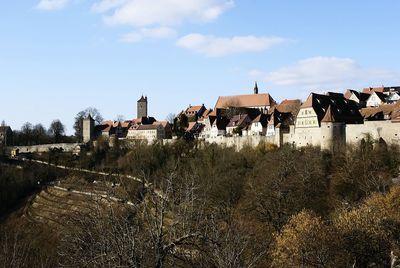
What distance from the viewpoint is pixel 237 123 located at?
68.4 metres

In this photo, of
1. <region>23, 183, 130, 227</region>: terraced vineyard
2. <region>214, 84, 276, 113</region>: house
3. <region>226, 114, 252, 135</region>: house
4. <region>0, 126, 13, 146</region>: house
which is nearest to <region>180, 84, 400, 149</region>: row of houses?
<region>226, 114, 252, 135</region>: house

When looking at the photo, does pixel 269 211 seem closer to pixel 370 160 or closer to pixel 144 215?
pixel 370 160

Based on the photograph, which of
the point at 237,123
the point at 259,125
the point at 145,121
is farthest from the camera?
the point at 145,121

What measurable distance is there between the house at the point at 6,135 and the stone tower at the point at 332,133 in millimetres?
66348

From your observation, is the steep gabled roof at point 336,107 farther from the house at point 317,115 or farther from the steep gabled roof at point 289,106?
the steep gabled roof at point 289,106

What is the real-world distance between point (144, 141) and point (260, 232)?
40536 millimetres

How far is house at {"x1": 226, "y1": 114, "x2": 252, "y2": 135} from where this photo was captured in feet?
218

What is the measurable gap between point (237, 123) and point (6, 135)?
50.9 meters

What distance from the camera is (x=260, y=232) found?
3008cm

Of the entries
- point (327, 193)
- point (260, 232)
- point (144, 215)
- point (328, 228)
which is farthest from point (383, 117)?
point (144, 215)

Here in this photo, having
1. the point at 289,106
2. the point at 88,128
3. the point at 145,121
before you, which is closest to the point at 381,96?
the point at 289,106

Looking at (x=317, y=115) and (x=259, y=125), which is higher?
(x=317, y=115)

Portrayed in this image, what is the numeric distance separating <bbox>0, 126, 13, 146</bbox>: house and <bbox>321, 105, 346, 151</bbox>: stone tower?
218 ft

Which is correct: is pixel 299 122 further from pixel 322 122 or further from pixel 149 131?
pixel 149 131
